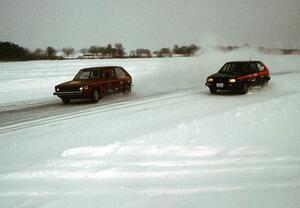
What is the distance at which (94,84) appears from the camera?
11.6 meters

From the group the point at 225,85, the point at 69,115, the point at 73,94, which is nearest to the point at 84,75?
the point at 73,94

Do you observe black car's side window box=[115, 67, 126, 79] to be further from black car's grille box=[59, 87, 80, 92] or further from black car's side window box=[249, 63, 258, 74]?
black car's side window box=[249, 63, 258, 74]

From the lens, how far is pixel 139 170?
4383mm

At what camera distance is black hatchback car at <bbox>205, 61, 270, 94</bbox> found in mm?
12344

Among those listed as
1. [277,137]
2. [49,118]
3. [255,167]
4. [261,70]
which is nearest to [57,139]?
[49,118]

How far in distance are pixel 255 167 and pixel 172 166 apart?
123 cm

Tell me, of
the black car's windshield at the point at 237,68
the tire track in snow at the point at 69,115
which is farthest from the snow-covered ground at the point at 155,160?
the black car's windshield at the point at 237,68

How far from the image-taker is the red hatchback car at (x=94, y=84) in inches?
441

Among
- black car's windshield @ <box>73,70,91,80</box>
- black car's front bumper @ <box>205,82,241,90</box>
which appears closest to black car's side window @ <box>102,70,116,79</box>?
black car's windshield @ <box>73,70,91,80</box>

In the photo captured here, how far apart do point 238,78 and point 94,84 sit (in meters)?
6.01

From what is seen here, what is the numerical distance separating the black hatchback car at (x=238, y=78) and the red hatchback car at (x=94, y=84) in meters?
3.90

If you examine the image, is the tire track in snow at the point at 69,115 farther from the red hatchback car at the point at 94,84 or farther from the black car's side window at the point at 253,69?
the black car's side window at the point at 253,69

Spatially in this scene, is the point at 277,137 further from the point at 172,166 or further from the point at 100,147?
the point at 100,147

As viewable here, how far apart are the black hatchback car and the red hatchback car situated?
3899 millimetres
